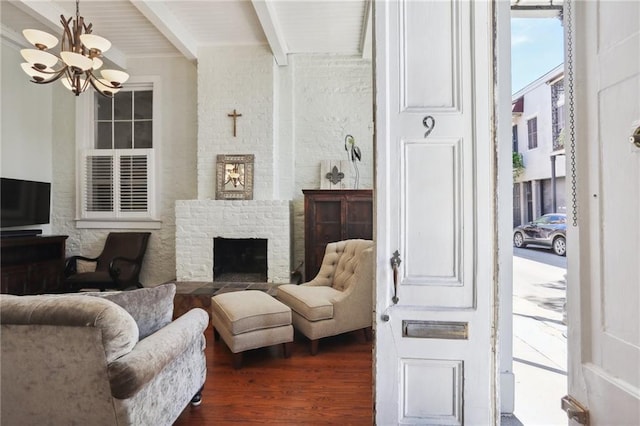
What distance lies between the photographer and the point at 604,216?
650 millimetres

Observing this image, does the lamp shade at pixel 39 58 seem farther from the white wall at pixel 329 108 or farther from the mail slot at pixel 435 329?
the mail slot at pixel 435 329

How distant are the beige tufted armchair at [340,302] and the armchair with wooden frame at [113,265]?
8.70 ft

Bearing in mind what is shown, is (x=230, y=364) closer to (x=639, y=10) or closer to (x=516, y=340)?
(x=516, y=340)

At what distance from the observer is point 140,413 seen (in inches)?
54.1

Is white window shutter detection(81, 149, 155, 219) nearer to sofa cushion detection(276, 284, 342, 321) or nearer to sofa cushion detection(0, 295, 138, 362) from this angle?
sofa cushion detection(276, 284, 342, 321)

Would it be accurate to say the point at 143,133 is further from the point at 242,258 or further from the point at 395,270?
the point at 395,270

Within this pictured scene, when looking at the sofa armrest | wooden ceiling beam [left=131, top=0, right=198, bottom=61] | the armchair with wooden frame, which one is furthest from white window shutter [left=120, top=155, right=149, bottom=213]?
the sofa armrest

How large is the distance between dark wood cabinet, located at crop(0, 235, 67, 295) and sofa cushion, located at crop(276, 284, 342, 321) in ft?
11.0

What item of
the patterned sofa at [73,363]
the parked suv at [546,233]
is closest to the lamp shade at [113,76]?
the patterned sofa at [73,363]

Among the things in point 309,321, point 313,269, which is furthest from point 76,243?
point 309,321

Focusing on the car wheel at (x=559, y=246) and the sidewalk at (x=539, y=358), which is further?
the car wheel at (x=559, y=246)

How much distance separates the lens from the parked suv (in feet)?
18.0

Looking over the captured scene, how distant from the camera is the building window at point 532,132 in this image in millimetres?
6652

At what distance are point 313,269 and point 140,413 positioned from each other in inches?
117
